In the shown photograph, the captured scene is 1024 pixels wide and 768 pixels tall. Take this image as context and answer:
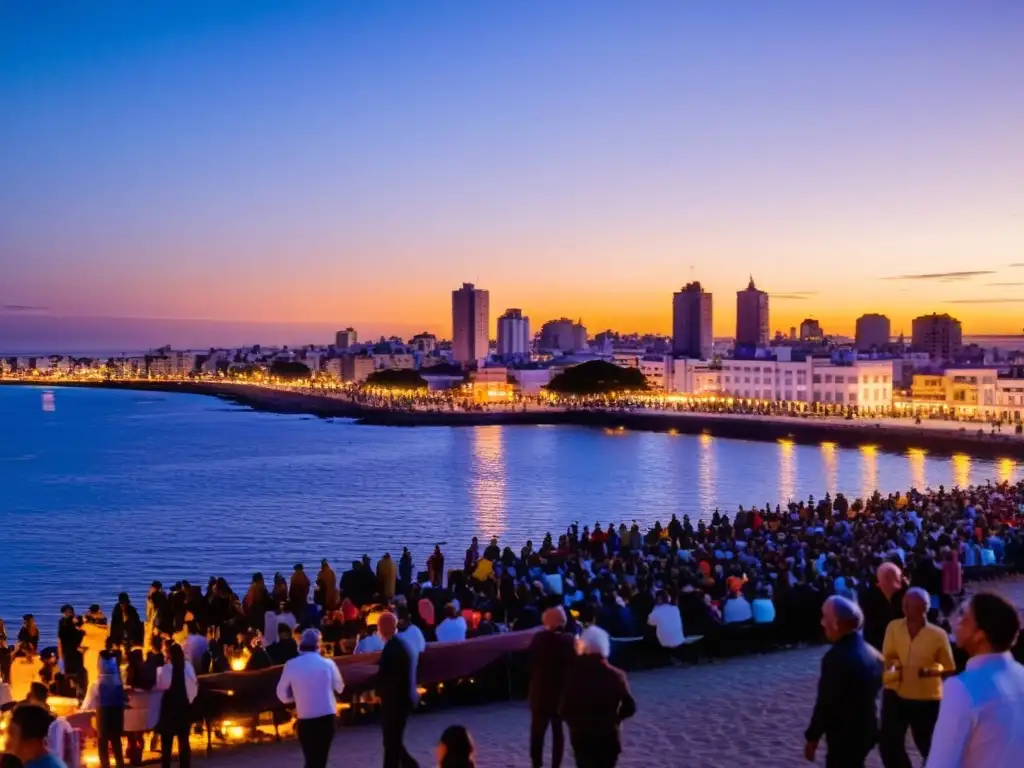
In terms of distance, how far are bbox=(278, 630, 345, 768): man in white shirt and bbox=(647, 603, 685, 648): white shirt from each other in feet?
14.2

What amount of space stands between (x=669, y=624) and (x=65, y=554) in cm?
2229

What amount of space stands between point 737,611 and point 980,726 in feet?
24.0

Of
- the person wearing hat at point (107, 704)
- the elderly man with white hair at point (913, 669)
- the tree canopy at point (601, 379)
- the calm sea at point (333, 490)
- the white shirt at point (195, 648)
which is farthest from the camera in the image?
the tree canopy at point (601, 379)

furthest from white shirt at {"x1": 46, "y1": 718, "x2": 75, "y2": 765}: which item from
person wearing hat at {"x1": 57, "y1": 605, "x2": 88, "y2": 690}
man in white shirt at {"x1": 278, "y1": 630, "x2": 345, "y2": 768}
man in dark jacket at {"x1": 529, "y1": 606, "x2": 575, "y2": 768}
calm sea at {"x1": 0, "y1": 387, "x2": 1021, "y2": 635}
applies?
calm sea at {"x1": 0, "y1": 387, "x2": 1021, "y2": 635}

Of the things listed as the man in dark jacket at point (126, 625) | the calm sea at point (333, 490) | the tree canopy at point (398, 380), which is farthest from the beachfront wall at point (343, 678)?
the tree canopy at point (398, 380)

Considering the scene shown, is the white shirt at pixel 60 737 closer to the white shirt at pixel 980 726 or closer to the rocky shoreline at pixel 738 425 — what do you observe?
the white shirt at pixel 980 726

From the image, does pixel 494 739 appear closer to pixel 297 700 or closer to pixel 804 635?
pixel 297 700

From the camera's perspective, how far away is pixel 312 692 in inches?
208

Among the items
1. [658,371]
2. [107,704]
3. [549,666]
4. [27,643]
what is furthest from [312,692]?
[658,371]

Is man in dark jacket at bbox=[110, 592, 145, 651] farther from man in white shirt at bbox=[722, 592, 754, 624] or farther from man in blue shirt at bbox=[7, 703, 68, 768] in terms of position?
man in blue shirt at bbox=[7, 703, 68, 768]

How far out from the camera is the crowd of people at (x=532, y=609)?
6.51m

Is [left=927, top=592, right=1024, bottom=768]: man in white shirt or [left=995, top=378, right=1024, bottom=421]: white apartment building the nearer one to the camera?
[left=927, top=592, right=1024, bottom=768]: man in white shirt

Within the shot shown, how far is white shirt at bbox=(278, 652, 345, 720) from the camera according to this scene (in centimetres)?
527

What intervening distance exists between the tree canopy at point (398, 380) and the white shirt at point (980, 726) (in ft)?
457
